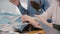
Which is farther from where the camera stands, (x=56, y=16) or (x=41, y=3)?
(x=41, y=3)

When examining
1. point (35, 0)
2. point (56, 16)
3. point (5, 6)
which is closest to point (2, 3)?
point (5, 6)

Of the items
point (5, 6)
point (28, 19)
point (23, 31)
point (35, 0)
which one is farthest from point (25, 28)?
point (5, 6)

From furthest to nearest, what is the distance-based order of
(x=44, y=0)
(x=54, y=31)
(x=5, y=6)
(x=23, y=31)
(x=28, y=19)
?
(x=5, y=6), (x=44, y=0), (x=28, y=19), (x=23, y=31), (x=54, y=31)

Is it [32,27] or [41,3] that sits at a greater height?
[41,3]

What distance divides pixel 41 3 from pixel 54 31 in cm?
115

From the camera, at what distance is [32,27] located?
0.98 metres

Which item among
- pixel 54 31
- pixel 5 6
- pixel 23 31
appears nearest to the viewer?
pixel 54 31

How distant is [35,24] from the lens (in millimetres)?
966

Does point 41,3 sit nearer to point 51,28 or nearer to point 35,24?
point 35,24

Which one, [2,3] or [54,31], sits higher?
[2,3]

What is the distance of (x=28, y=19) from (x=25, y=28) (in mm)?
146

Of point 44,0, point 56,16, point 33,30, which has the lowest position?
point 33,30

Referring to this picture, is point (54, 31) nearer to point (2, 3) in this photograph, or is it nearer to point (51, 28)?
point (51, 28)

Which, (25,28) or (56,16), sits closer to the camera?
(56,16)
